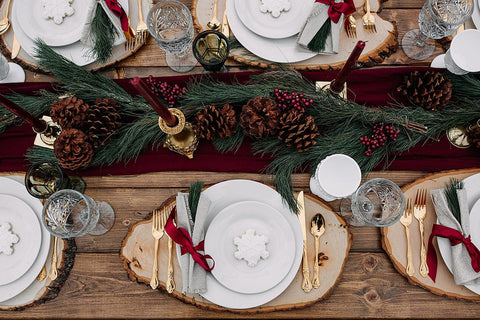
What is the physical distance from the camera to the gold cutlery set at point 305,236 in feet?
2.88

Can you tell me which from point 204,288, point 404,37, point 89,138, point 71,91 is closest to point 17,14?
point 71,91

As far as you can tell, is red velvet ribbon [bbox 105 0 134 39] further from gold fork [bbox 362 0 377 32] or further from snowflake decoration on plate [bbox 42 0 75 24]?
gold fork [bbox 362 0 377 32]

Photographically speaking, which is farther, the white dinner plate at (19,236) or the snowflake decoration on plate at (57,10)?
the snowflake decoration on plate at (57,10)

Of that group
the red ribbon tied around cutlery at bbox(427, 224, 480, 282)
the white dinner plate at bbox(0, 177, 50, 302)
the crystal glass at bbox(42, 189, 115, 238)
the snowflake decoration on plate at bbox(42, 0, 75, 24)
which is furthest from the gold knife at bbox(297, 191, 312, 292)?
the snowflake decoration on plate at bbox(42, 0, 75, 24)

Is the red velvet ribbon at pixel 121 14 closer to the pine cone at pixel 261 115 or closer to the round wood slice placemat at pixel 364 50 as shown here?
the round wood slice placemat at pixel 364 50

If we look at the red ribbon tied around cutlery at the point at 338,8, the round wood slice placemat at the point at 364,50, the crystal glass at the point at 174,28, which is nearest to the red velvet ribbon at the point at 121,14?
the crystal glass at the point at 174,28

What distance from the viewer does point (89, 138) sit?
88cm

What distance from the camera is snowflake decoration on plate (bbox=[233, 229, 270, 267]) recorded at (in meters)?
0.85

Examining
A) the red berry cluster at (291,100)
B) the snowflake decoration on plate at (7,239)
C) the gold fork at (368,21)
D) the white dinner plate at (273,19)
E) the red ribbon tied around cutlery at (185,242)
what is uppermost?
the gold fork at (368,21)

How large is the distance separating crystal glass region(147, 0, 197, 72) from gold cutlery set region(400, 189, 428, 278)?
711 mm

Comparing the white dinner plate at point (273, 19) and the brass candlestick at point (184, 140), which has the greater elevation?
the white dinner plate at point (273, 19)

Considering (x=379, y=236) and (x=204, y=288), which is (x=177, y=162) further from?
(x=379, y=236)

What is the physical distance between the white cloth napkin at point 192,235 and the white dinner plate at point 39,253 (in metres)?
0.36

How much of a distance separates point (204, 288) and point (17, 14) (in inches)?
36.1
